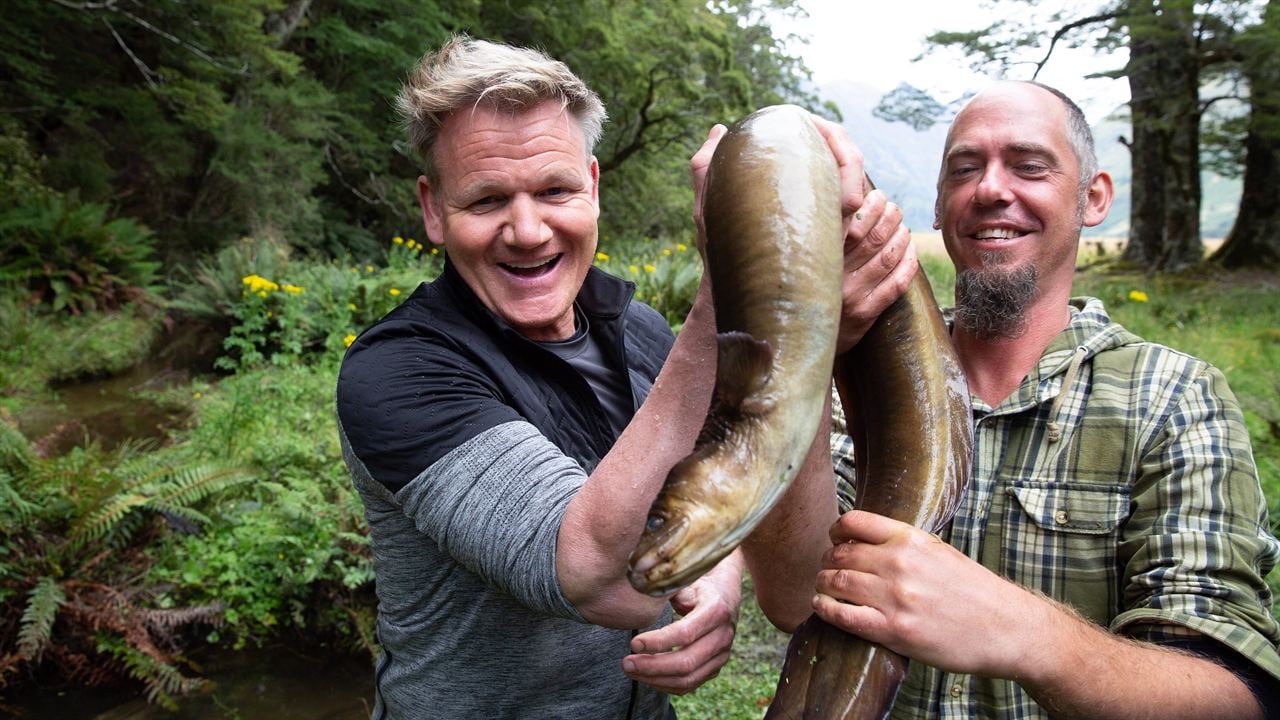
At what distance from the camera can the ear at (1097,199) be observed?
210 cm

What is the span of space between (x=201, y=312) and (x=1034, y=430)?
32.4 feet

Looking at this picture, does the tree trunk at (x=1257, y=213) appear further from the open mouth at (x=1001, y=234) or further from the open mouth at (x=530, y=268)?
the open mouth at (x=530, y=268)

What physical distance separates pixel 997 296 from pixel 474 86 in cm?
133

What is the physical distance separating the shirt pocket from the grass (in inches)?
79.9

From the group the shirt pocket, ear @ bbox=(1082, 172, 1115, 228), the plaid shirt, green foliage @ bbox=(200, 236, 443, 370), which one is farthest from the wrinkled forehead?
green foliage @ bbox=(200, 236, 443, 370)

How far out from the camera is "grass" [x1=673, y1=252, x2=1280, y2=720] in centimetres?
384

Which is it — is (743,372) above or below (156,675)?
above

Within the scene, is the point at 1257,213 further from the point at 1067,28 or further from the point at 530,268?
the point at 530,268

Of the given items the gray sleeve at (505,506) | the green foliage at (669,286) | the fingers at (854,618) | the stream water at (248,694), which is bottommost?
the stream water at (248,694)

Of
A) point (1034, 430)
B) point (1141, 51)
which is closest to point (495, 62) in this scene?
point (1034, 430)

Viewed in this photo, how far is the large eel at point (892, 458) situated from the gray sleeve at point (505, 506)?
17.0 inches

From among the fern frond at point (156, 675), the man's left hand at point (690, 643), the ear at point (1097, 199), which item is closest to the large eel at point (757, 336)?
the man's left hand at point (690, 643)

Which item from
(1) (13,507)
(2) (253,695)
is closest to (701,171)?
(2) (253,695)

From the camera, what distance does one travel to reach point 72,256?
37.7 ft
